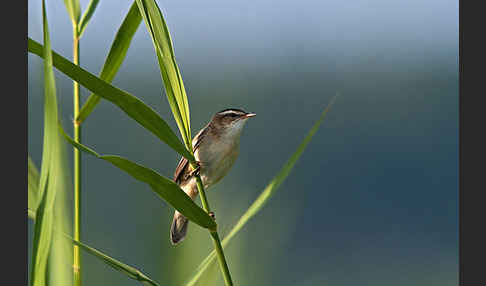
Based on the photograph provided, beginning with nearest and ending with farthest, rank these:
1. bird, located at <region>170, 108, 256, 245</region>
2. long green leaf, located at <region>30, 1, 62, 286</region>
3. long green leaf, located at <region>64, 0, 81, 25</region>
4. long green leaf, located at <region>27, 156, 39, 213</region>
A: long green leaf, located at <region>30, 1, 62, 286</region> < long green leaf, located at <region>27, 156, 39, 213</region> < long green leaf, located at <region>64, 0, 81, 25</region> < bird, located at <region>170, 108, 256, 245</region>

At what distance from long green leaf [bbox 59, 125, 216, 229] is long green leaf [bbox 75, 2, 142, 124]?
5.8 inches

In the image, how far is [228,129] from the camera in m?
1.10

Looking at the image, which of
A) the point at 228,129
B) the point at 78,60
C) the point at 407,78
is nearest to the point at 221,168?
the point at 228,129

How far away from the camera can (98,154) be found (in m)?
0.44

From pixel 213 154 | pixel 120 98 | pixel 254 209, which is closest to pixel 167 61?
pixel 120 98

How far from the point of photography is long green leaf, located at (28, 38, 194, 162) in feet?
1.49

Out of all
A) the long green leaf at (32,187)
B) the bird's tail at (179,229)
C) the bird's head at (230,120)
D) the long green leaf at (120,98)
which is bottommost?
the bird's tail at (179,229)

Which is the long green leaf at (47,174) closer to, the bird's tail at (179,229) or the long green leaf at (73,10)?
the long green leaf at (73,10)

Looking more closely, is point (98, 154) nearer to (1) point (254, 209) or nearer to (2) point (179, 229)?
(1) point (254, 209)

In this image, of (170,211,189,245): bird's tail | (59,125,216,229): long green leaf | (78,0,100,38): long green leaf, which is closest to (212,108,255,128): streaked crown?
(170,211,189,245): bird's tail

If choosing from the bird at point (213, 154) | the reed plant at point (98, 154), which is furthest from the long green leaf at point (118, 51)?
→ the bird at point (213, 154)

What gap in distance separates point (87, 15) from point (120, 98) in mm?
215

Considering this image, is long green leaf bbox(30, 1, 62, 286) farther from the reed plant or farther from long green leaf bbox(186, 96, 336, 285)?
long green leaf bbox(186, 96, 336, 285)

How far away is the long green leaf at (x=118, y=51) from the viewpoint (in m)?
0.60
